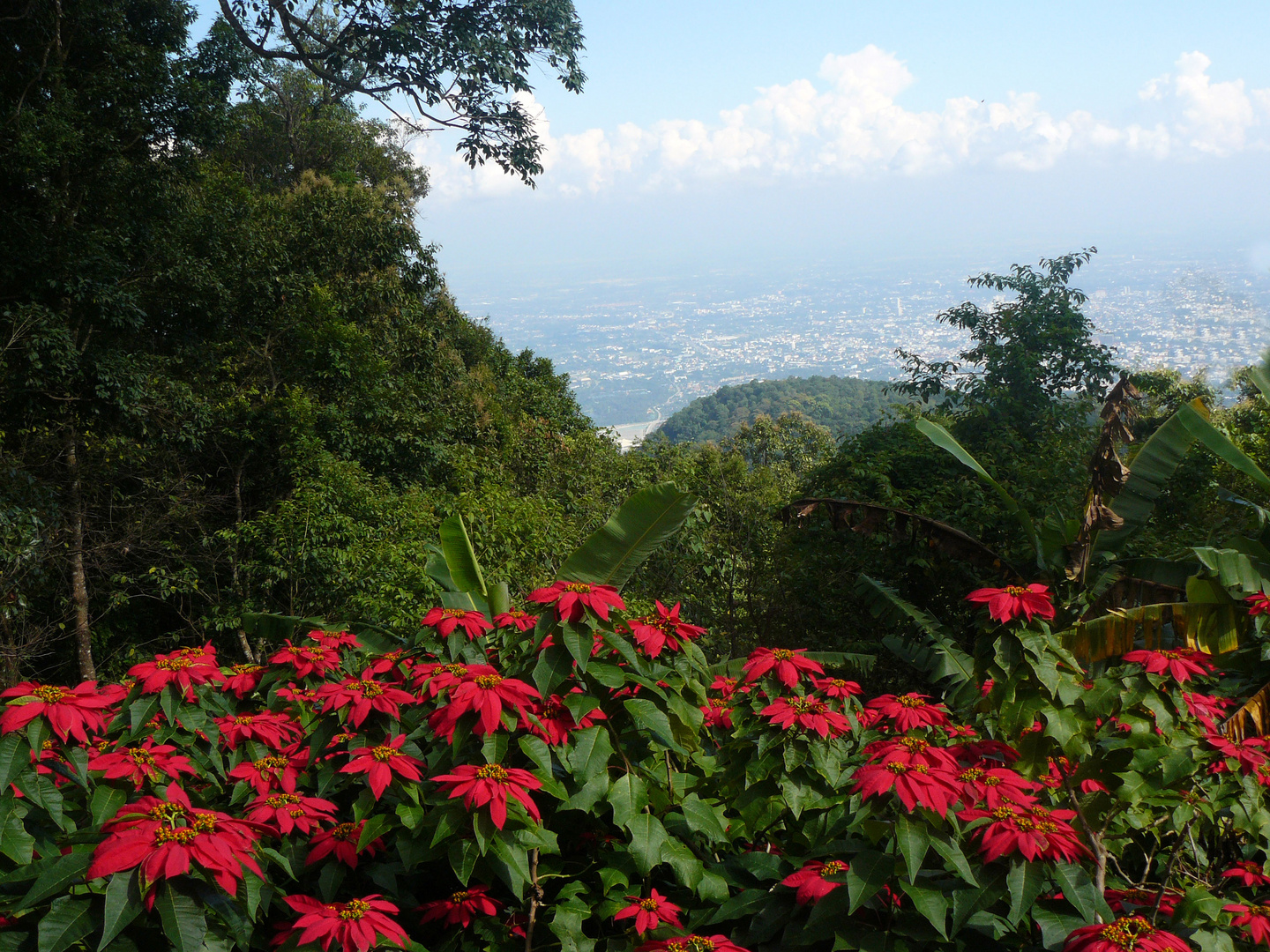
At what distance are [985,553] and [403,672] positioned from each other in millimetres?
3752

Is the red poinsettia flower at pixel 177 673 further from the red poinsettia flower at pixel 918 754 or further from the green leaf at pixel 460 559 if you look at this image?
the red poinsettia flower at pixel 918 754

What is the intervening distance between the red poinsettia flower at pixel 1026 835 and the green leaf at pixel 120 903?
167cm

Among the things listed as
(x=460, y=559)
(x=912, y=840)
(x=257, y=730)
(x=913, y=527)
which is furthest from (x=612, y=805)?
(x=913, y=527)

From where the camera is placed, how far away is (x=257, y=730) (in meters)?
2.39

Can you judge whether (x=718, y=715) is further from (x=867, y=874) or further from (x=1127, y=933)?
(x=1127, y=933)

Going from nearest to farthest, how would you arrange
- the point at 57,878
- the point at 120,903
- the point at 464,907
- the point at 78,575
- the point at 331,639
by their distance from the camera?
the point at 120,903
the point at 57,878
the point at 464,907
the point at 331,639
the point at 78,575

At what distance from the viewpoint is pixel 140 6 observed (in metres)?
9.30

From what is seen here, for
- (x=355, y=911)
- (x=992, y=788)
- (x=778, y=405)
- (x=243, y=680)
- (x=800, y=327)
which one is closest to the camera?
(x=355, y=911)

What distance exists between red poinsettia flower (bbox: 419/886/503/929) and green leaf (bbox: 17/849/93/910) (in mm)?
792

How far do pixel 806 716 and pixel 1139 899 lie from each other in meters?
1.03

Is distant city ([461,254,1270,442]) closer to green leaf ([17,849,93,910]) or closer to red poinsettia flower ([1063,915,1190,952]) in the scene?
red poinsettia flower ([1063,915,1190,952])

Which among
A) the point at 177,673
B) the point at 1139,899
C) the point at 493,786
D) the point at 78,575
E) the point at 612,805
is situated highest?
the point at 177,673

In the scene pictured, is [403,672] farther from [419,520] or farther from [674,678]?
[419,520]

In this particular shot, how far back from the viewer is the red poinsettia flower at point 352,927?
1485 millimetres
